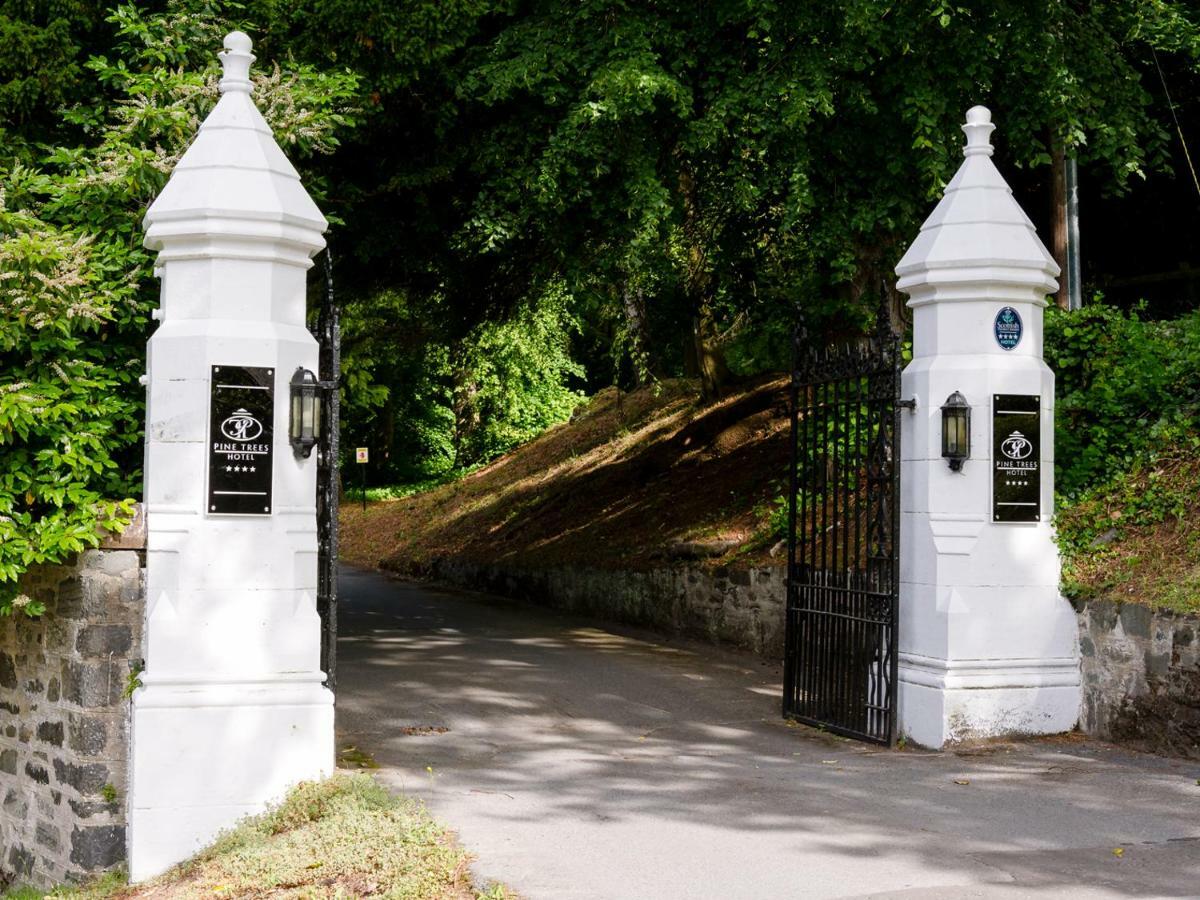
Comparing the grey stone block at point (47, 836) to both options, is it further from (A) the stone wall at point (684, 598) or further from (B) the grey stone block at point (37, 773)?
(A) the stone wall at point (684, 598)

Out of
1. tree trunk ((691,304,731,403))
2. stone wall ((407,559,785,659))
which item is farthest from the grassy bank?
tree trunk ((691,304,731,403))

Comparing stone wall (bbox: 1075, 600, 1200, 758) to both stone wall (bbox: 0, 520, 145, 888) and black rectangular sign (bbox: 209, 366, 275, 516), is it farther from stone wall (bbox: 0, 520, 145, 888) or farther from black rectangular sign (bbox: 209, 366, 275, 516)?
stone wall (bbox: 0, 520, 145, 888)

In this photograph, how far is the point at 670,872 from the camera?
19.7ft

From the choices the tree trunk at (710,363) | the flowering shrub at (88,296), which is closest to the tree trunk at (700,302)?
the tree trunk at (710,363)

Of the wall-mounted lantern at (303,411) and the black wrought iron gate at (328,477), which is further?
the black wrought iron gate at (328,477)

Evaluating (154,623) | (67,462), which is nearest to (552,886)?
(154,623)

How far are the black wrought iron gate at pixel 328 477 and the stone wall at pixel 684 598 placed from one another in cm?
653

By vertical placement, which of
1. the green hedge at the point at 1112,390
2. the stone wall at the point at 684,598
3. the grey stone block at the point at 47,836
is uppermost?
the green hedge at the point at 1112,390

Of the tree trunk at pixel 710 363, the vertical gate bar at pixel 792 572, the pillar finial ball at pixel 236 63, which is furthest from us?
the tree trunk at pixel 710 363

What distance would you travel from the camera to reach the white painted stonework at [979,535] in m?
8.98

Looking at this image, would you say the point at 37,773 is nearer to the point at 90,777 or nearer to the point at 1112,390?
the point at 90,777

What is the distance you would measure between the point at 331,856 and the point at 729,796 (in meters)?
2.43

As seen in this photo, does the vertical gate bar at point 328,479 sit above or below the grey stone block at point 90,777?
above

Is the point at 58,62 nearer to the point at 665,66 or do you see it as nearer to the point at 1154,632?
the point at 665,66
